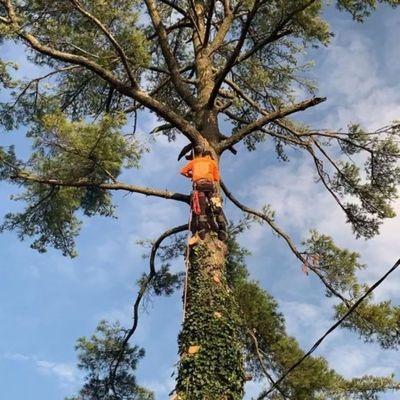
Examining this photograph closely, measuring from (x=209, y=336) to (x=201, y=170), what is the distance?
2452mm

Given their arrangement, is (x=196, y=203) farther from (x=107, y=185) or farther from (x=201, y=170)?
(x=107, y=185)

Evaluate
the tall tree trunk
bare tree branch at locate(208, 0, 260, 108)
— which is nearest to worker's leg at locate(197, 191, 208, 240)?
the tall tree trunk

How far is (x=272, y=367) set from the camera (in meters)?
9.49

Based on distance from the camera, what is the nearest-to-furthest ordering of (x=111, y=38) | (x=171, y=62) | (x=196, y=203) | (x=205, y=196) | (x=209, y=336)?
(x=209, y=336) < (x=196, y=203) < (x=205, y=196) < (x=111, y=38) < (x=171, y=62)

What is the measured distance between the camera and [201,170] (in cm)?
839

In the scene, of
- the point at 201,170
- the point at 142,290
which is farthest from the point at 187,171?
the point at 142,290

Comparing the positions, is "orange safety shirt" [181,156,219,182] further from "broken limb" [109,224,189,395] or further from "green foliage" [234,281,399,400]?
"green foliage" [234,281,399,400]

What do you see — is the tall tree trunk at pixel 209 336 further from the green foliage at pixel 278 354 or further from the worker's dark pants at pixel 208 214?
the green foliage at pixel 278 354

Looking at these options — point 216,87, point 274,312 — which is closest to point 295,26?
point 216,87

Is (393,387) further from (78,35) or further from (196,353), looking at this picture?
(78,35)

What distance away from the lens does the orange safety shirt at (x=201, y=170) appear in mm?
8375

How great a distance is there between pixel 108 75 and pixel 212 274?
3.49 meters

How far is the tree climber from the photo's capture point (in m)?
8.11

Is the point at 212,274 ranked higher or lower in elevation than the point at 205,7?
lower
